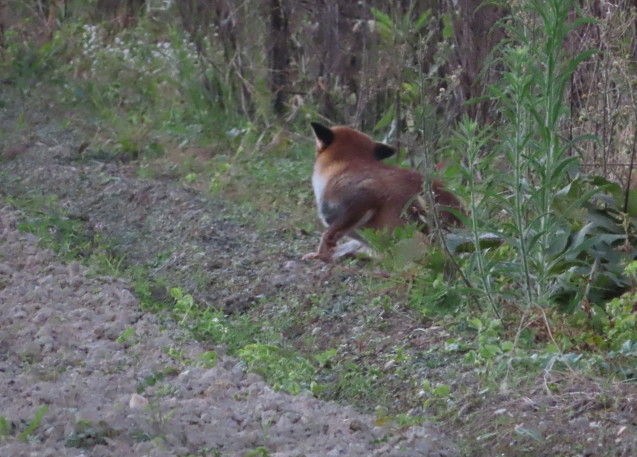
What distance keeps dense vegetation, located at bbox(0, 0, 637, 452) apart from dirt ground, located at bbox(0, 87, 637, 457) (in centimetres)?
29

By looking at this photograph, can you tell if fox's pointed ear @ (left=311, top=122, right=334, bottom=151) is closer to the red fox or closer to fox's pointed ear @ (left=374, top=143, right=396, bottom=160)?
the red fox

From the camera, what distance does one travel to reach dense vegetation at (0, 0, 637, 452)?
525 cm

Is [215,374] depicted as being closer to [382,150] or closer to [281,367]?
[281,367]

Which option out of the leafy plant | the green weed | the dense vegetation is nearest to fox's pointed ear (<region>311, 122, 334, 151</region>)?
the dense vegetation

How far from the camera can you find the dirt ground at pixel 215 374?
13.6 ft

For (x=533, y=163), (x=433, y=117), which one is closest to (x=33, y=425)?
(x=533, y=163)

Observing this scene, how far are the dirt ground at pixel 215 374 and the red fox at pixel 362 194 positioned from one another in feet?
1.11

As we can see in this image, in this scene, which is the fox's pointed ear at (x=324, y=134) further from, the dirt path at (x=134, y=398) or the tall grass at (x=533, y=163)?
the tall grass at (x=533, y=163)

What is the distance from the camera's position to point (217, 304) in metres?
6.71

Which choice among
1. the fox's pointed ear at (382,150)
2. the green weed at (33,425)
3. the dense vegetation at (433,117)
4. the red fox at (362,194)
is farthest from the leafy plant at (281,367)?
the fox's pointed ear at (382,150)

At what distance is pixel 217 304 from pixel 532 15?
8.22 ft

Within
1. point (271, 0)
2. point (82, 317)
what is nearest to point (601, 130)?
point (82, 317)

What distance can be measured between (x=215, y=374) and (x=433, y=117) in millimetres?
2024

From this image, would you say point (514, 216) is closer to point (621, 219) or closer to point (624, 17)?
point (621, 219)
